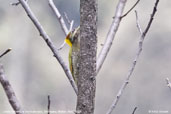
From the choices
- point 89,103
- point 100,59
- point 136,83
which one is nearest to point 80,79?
point 89,103

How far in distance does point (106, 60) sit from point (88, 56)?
33.4 ft

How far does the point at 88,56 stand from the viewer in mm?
1022

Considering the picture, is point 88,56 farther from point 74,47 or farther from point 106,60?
point 106,60

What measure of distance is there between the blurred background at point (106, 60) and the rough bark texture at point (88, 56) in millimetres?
8804

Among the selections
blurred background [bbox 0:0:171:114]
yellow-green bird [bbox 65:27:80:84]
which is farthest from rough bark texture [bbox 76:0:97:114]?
blurred background [bbox 0:0:171:114]

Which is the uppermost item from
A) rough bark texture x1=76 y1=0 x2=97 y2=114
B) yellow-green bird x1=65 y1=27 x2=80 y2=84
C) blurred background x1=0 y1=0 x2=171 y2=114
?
rough bark texture x1=76 y1=0 x2=97 y2=114

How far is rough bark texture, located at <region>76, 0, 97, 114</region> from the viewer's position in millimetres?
1012

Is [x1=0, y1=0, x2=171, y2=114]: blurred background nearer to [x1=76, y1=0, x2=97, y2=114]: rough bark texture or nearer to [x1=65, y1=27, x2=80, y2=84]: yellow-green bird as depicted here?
[x1=65, y1=27, x2=80, y2=84]: yellow-green bird

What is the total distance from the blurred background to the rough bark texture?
28.9 ft

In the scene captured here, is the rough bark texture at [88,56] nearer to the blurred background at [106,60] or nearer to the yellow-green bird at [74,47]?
the yellow-green bird at [74,47]

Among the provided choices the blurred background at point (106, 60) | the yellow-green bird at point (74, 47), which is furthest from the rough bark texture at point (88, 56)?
the blurred background at point (106, 60)

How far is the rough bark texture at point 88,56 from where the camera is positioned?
1.01 meters

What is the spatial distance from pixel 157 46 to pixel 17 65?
3356mm

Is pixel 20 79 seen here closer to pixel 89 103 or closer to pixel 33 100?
pixel 33 100
